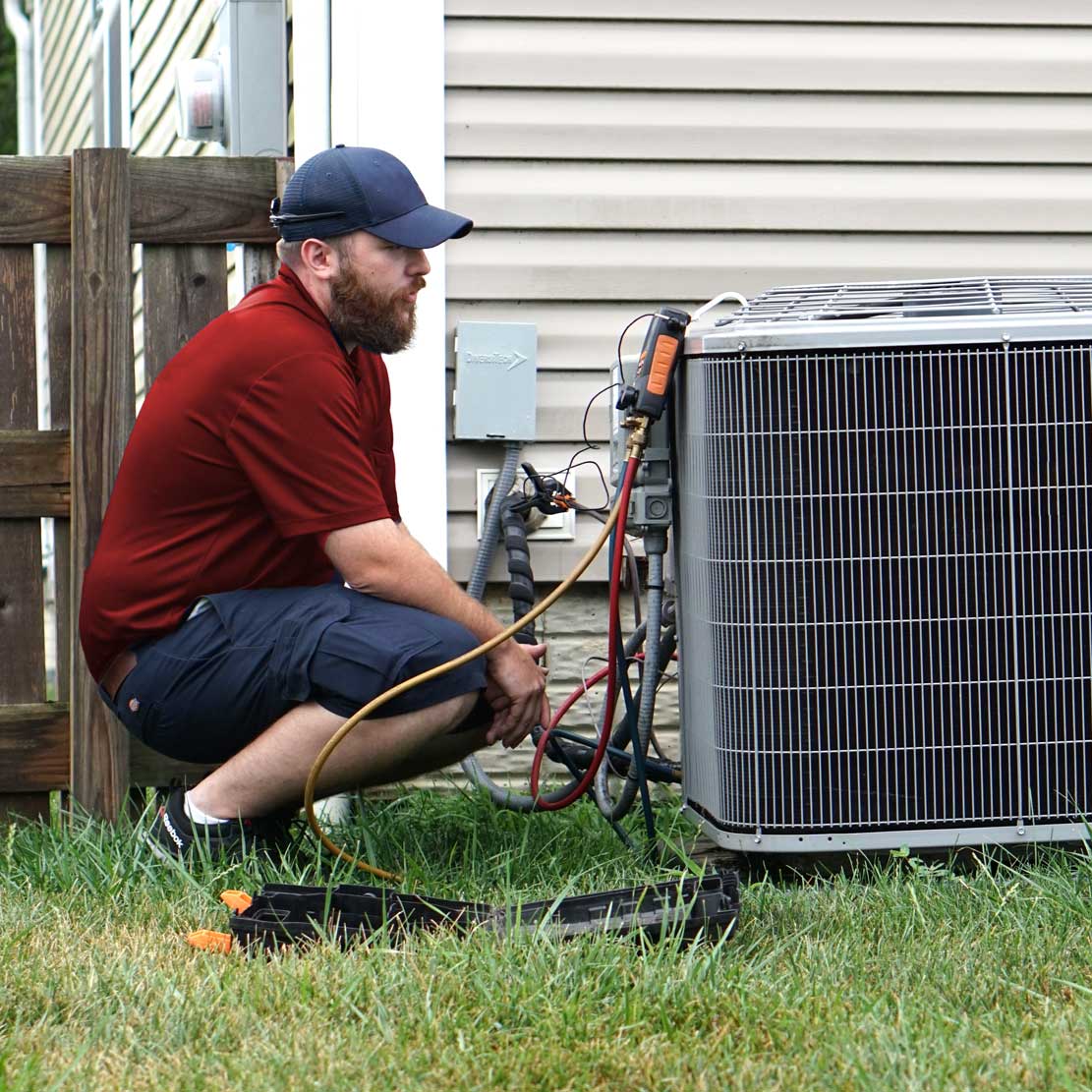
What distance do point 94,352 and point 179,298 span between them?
244mm

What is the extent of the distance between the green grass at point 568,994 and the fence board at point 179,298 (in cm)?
128

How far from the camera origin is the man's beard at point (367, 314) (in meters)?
3.13

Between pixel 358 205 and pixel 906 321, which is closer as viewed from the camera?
pixel 906 321

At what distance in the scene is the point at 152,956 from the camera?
2486 millimetres

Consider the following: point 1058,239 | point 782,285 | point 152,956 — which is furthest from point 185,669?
point 1058,239

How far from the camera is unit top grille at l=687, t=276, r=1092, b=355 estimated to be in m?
2.78

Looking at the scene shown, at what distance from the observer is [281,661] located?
9.84ft

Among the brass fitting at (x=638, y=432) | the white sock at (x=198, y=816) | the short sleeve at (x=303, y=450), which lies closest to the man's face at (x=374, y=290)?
the short sleeve at (x=303, y=450)

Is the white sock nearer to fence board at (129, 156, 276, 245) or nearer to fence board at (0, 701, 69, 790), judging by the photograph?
fence board at (0, 701, 69, 790)

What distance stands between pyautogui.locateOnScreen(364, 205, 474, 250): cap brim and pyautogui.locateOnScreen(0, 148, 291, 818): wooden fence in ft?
2.17

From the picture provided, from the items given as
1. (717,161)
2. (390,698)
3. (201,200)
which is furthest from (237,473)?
(717,161)

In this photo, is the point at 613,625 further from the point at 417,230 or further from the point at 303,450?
the point at 417,230

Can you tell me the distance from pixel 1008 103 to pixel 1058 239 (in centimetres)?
38

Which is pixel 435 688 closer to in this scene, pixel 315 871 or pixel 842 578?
pixel 315 871
